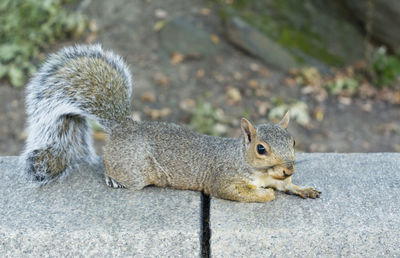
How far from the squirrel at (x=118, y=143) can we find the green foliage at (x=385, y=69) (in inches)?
145

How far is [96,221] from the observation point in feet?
7.61

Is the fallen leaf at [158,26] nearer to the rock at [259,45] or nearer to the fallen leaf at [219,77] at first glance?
the rock at [259,45]

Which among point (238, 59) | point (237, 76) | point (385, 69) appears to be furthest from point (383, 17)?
point (237, 76)

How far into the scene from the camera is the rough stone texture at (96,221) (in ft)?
7.31

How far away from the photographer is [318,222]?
2277mm

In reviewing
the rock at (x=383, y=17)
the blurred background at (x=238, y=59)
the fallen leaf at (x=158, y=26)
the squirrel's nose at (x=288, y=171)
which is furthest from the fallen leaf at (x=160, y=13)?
the squirrel's nose at (x=288, y=171)

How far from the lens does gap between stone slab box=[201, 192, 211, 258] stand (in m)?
2.26

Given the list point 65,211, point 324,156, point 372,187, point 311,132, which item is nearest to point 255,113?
point 311,132

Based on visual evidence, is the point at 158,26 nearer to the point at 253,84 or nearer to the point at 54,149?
the point at 253,84

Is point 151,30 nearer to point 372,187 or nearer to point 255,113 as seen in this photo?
point 255,113

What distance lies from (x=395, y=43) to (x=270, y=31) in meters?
1.59

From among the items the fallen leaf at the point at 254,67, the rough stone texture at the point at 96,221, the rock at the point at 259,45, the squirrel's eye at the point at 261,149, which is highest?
the rock at the point at 259,45

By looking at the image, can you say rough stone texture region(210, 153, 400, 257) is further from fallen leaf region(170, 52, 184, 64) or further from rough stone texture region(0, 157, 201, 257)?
fallen leaf region(170, 52, 184, 64)

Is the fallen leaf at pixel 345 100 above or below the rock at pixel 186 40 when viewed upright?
below
